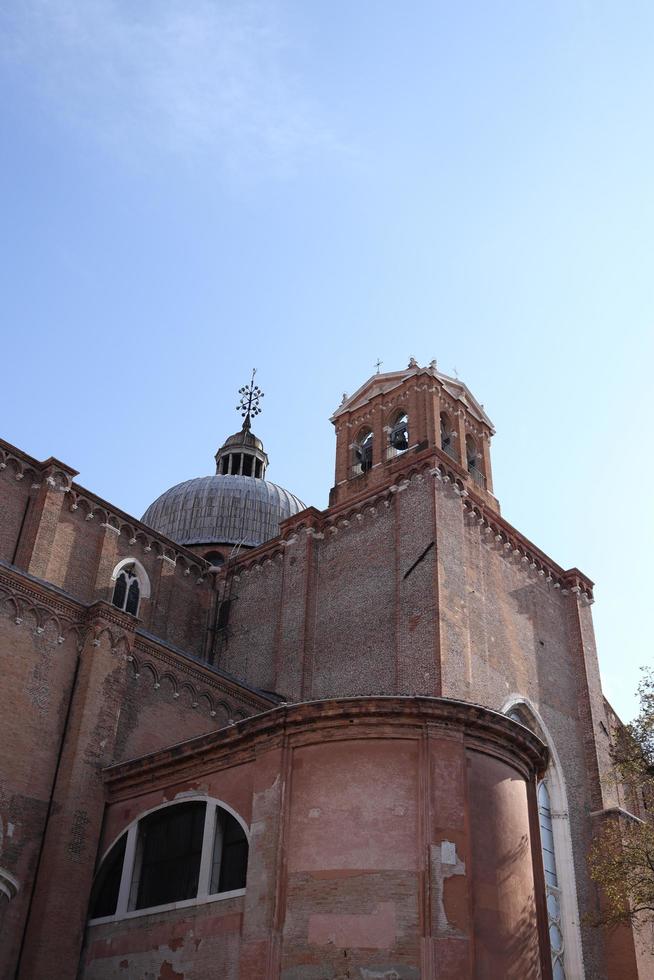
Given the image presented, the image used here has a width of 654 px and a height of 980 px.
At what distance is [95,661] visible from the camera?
1919cm

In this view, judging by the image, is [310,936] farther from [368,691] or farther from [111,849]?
[368,691]

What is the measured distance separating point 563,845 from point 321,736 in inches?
436

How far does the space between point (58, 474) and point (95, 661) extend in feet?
26.6

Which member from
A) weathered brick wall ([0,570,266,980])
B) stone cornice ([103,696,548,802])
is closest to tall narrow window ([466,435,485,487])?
weathered brick wall ([0,570,266,980])

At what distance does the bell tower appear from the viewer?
1105 inches

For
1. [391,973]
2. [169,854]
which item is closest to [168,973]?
[169,854]

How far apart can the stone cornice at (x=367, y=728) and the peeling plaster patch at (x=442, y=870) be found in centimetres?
171

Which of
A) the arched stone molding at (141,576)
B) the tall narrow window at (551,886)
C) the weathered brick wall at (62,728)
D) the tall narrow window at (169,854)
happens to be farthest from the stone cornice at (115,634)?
the tall narrow window at (551,886)

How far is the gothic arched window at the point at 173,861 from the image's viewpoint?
49.6ft

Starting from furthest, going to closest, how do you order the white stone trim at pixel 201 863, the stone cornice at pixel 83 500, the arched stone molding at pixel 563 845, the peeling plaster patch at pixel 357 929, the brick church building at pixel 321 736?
1. the stone cornice at pixel 83 500
2. the arched stone molding at pixel 563 845
3. the white stone trim at pixel 201 863
4. the brick church building at pixel 321 736
5. the peeling plaster patch at pixel 357 929

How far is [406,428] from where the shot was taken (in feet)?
95.5

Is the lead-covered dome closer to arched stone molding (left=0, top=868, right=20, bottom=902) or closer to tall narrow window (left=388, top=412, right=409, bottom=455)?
tall narrow window (left=388, top=412, right=409, bottom=455)

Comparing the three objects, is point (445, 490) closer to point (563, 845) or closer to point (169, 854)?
point (563, 845)

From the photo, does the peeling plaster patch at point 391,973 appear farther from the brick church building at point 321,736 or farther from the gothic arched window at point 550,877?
the gothic arched window at point 550,877
